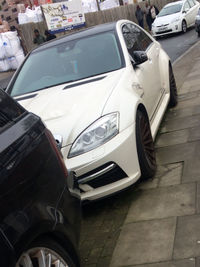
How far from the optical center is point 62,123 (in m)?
3.74

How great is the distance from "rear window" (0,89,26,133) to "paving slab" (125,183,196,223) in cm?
160

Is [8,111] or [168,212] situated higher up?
[8,111]

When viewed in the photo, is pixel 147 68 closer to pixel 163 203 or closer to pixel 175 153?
pixel 175 153

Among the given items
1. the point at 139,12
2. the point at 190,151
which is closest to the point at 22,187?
the point at 190,151

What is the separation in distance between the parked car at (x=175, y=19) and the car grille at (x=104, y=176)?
1652cm

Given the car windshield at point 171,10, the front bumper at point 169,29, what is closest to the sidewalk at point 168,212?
the front bumper at point 169,29

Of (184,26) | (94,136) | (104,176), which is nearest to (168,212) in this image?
(104,176)

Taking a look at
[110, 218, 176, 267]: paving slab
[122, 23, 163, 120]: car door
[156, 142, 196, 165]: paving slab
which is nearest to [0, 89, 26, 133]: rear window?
[110, 218, 176, 267]: paving slab

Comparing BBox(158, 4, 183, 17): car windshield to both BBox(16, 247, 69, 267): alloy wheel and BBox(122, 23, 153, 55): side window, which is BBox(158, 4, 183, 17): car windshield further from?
BBox(16, 247, 69, 267): alloy wheel

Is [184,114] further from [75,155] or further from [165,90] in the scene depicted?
[75,155]

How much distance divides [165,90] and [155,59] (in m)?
0.50

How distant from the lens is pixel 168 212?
11.6ft

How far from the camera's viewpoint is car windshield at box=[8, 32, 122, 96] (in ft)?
15.9

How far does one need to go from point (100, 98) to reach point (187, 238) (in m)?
1.59
